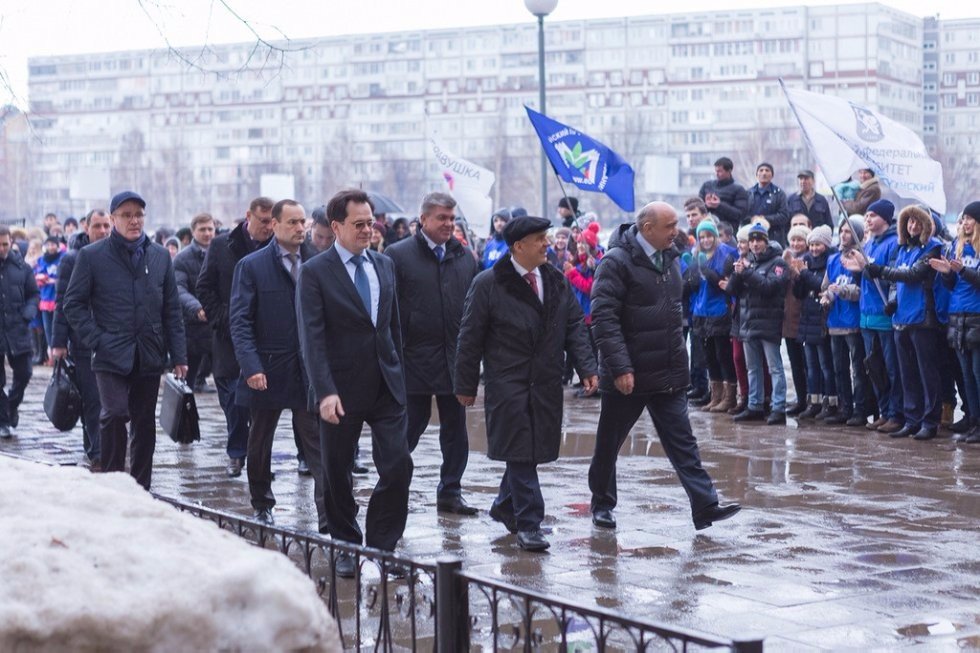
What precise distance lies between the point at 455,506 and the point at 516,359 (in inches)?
59.9

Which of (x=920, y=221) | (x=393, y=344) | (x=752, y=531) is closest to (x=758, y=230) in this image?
(x=920, y=221)

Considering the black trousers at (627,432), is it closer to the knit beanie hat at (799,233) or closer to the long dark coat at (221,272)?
the long dark coat at (221,272)

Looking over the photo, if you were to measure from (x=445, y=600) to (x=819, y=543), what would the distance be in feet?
14.2

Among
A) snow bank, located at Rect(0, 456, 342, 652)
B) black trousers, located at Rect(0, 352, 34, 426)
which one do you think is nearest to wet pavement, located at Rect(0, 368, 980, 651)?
black trousers, located at Rect(0, 352, 34, 426)

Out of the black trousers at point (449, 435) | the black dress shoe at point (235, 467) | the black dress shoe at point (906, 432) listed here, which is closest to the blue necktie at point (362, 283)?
the black trousers at point (449, 435)

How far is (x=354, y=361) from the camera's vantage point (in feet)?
26.0

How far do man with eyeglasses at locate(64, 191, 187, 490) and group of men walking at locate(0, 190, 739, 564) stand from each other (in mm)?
11

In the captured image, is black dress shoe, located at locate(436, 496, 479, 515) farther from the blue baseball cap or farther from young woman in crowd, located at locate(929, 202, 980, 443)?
young woman in crowd, located at locate(929, 202, 980, 443)

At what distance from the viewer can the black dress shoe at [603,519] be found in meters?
9.33

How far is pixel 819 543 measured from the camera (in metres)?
8.73

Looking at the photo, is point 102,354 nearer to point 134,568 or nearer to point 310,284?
point 310,284

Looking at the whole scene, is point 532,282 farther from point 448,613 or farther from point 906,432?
point 906,432

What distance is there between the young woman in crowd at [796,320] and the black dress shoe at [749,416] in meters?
0.42

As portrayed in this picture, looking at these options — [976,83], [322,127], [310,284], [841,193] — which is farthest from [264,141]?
[310,284]
